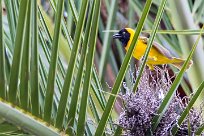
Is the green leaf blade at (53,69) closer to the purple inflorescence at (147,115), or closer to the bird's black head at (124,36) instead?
the purple inflorescence at (147,115)

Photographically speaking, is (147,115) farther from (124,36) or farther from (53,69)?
(124,36)

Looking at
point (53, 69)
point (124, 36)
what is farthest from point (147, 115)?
point (124, 36)

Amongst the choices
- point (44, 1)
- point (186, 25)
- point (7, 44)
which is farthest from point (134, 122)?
point (44, 1)

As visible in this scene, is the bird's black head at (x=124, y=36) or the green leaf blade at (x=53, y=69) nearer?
the green leaf blade at (x=53, y=69)

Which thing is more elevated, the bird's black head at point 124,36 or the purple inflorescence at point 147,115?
the purple inflorescence at point 147,115

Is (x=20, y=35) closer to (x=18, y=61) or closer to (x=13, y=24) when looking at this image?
(x=18, y=61)

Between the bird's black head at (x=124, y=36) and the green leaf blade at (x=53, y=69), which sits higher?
the green leaf blade at (x=53, y=69)

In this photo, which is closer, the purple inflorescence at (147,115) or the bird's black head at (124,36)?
the purple inflorescence at (147,115)

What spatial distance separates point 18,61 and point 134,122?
20 centimetres

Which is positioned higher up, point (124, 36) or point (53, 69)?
point (53, 69)

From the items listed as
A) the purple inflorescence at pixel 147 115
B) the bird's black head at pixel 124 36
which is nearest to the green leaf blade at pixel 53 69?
the purple inflorescence at pixel 147 115

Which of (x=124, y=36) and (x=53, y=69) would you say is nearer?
(x=53, y=69)

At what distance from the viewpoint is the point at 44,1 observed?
2141 mm

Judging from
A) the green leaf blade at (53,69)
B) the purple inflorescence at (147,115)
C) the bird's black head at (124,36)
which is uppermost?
the green leaf blade at (53,69)
